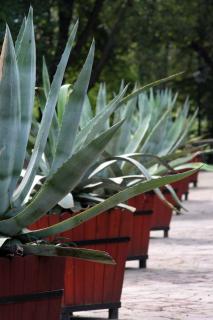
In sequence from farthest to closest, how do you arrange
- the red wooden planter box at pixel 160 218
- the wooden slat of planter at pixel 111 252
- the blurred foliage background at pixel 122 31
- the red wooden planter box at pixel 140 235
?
the blurred foliage background at pixel 122 31
the red wooden planter box at pixel 160 218
the red wooden planter box at pixel 140 235
the wooden slat of planter at pixel 111 252

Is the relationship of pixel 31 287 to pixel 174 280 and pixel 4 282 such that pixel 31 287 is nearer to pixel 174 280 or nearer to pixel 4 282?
pixel 4 282

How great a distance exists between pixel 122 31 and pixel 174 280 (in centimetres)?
2018

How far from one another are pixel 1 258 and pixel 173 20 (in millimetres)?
22884

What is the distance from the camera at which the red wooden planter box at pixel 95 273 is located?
7.03 metres

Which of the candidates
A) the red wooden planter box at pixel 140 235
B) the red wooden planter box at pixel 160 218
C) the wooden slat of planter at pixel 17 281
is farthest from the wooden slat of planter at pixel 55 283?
the red wooden planter box at pixel 160 218

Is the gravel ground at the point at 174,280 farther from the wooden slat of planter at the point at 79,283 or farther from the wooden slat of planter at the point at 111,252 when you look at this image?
the wooden slat of planter at the point at 79,283

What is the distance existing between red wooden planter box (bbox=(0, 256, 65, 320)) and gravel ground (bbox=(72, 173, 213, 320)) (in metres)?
1.88

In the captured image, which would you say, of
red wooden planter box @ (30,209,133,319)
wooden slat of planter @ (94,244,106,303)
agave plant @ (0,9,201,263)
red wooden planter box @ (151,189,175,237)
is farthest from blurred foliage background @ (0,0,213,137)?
agave plant @ (0,9,201,263)

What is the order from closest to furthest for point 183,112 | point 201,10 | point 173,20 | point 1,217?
point 1,217
point 183,112
point 173,20
point 201,10

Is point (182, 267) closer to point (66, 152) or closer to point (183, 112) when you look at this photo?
point (66, 152)

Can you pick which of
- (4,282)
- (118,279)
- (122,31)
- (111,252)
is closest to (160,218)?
(111,252)

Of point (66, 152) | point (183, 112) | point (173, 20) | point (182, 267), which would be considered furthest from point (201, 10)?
point (66, 152)

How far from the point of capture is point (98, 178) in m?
8.52

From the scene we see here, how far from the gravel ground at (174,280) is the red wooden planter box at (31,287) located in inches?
74.1
